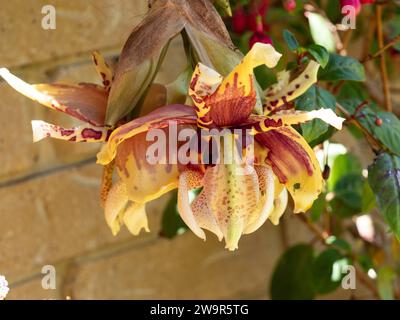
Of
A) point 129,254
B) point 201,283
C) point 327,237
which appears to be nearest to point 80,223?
point 129,254

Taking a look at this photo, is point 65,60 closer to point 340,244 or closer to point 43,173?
point 43,173

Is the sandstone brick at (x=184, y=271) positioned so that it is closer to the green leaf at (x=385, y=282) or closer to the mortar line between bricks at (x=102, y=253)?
the mortar line between bricks at (x=102, y=253)

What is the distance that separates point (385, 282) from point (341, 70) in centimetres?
30

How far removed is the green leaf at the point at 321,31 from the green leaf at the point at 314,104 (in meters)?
0.10

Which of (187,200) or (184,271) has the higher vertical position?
(184,271)

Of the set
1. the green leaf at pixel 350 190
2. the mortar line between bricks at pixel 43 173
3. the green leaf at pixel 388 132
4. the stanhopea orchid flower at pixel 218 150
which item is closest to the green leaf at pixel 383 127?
the green leaf at pixel 388 132

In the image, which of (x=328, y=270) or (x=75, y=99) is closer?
(x=75, y=99)

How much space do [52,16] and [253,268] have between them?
0.42 meters

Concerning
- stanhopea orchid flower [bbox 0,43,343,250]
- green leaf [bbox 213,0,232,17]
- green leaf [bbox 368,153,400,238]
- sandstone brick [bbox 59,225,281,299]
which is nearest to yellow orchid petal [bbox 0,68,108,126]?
stanhopea orchid flower [bbox 0,43,343,250]

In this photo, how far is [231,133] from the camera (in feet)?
1.66

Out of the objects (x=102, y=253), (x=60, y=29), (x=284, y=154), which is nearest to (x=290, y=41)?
(x=284, y=154)

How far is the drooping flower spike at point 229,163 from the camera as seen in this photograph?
0.48 m

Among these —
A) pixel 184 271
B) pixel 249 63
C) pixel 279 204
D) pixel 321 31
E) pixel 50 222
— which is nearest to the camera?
pixel 249 63

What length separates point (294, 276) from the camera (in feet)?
2.85
